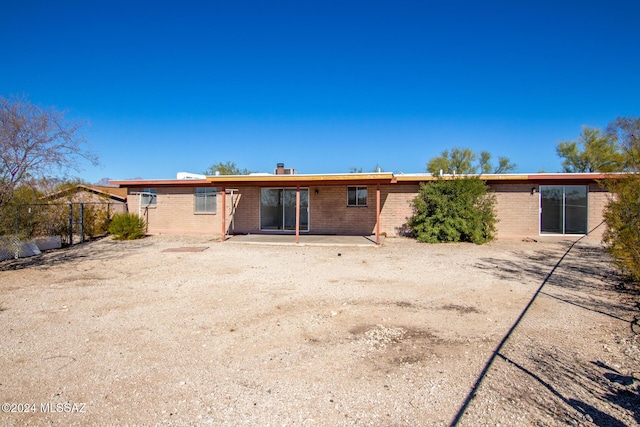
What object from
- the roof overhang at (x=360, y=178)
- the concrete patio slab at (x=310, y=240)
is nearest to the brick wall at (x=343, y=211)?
the roof overhang at (x=360, y=178)

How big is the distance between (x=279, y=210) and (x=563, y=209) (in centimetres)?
1218

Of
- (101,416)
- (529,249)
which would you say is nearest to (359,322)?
(101,416)

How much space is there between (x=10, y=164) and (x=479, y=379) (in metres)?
A: 12.3

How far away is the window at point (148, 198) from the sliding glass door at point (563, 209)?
17694mm

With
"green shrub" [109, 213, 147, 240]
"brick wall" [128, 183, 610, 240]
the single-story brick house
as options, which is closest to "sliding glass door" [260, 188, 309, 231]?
the single-story brick house

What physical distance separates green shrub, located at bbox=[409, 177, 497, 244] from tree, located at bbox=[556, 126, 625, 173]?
18441 mm

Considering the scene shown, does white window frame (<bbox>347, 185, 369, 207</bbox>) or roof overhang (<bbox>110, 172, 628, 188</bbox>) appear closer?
roof overhang (<bbox>110, 172, 628, 188</bbox>)

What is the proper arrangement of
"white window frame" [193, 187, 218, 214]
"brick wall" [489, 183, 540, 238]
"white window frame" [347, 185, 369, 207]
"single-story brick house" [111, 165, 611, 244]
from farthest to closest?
"white window frame" [193, 187, 218, 214] < "white window frame" [347, 185, 369, 207] < "brick wall" [489, 183, 540, 238] < "single-story brick house" [111, 165, 611, 244]

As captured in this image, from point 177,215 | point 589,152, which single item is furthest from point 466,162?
point 177,215

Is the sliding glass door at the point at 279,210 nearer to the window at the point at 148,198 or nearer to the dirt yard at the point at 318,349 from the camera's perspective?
the window at the point at 148,198

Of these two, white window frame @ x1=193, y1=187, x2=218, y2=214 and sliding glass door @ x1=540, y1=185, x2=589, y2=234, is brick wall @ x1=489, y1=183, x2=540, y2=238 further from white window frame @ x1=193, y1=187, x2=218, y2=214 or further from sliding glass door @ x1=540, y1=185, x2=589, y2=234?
white window frame @ x1=193, y1=187, x2=218, y2=214

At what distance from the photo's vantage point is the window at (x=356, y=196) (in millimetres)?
16281

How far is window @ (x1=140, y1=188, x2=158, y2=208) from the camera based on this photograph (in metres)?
18.1

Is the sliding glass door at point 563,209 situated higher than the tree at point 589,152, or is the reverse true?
the tree at point 589,152
